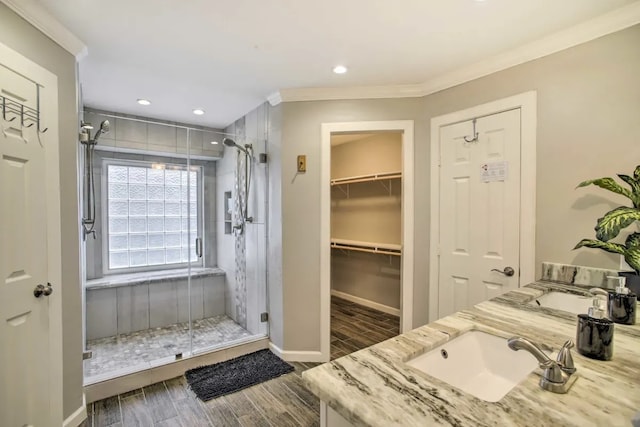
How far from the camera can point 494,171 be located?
2219mm

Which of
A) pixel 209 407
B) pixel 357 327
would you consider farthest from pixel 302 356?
pixel 357 327

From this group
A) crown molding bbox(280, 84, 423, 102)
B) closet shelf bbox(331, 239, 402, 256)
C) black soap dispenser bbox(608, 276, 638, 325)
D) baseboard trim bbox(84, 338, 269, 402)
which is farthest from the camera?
closet shelf bbox(331, 239, 402, 256)

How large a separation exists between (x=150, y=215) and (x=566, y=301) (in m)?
3.95

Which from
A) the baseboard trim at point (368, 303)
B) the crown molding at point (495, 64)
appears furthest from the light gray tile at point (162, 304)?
the crown molding at point (495, 64)

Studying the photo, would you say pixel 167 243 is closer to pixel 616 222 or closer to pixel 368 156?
pixel 368 156

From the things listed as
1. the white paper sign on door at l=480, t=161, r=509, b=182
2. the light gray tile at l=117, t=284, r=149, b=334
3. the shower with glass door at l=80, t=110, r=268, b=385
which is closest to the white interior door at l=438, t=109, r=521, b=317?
the white paper sign on door at l=480, t=161, r=509, b=182

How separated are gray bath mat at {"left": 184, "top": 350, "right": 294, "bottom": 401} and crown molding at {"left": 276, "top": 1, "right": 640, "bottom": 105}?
8.06 feet

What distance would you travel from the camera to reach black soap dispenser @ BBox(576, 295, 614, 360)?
0.96m

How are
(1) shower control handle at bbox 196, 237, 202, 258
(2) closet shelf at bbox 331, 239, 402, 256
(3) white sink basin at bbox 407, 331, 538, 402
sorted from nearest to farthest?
(3) white sink basin at bbox 407, 331, 538, 402, (1) shower control handle at bbox 196, 237, 202, 258, (2) closet shelf at bbox 331, 239, 402, 256

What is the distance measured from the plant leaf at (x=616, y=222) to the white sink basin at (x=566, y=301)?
1.17 feet

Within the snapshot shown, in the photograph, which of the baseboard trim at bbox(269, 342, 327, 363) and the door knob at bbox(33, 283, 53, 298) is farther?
the baseboard trim at bbox(269, 342, 327, 363)

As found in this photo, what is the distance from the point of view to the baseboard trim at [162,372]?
2248mm

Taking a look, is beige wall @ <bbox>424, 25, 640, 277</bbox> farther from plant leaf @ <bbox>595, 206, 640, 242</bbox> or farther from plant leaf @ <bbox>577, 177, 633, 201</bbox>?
plant leaf @ <bbox>595, 206, 640, 242</bbox>

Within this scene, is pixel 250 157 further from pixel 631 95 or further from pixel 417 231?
pixel 631 95
